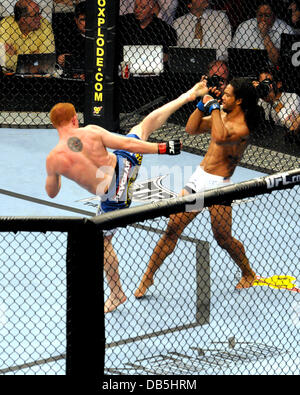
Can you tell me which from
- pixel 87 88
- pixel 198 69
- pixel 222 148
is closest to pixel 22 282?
pixel 222 148

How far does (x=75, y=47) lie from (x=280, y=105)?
109 inches

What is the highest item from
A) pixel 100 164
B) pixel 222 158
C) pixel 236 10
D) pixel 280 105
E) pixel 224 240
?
pixel 236 10

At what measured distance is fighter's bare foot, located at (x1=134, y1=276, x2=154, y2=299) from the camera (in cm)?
592

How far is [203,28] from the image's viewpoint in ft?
35.2

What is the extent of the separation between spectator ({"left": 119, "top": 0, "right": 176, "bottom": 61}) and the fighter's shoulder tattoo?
5068 mm

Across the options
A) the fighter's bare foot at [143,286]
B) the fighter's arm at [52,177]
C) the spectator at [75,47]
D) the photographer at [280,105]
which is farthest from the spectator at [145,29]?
the fighter's arm at [52,177]

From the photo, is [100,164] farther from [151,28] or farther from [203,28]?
[203,28]

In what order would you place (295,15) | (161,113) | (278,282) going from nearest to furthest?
(161,113) → (278,282) → (295,15)

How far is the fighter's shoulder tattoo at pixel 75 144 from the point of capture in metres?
5.54

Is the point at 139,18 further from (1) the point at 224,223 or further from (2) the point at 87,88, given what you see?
(1) the point at 224,223

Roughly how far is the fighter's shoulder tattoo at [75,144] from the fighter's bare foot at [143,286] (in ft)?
3.37

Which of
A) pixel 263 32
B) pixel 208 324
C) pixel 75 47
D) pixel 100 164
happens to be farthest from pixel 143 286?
pixel 75 47

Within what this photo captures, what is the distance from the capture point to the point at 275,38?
10.3 metres

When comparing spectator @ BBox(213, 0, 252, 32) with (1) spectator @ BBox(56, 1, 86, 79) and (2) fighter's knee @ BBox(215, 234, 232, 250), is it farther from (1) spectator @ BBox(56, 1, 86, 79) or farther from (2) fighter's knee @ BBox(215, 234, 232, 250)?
(2) fighter's knee @ BBox(215, 234, 232, 250)
